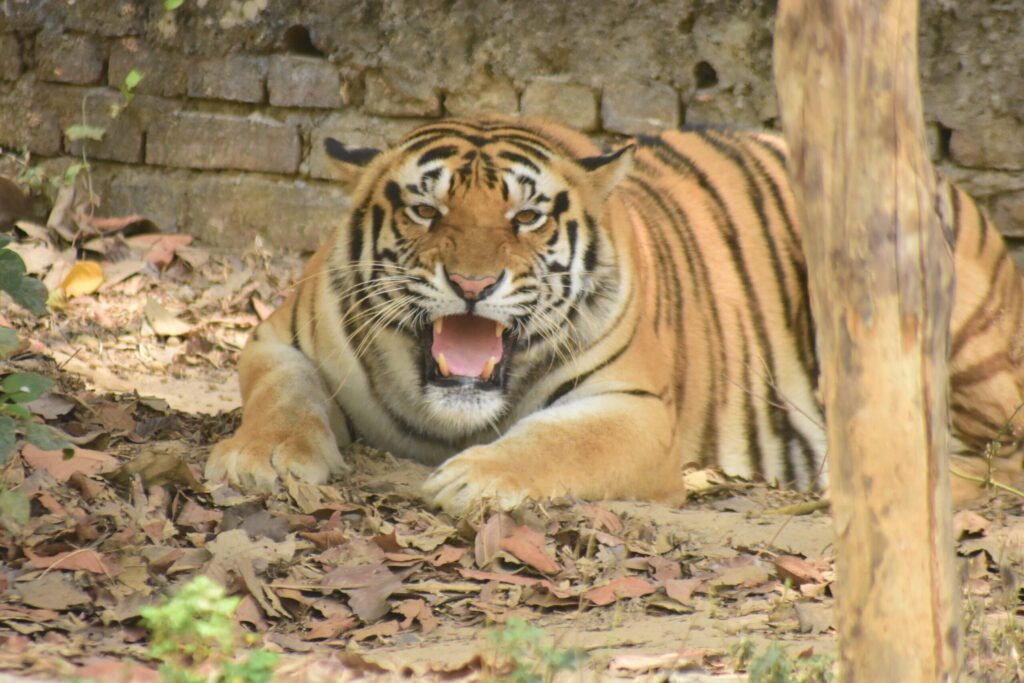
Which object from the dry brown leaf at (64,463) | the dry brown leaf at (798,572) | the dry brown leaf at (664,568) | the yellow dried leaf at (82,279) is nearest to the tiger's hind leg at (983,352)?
the dry brown leaf at (798,572)

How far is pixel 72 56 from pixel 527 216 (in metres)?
2.80

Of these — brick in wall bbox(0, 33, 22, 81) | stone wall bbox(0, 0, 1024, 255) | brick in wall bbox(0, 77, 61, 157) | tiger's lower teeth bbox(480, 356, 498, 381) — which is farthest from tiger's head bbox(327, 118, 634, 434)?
brick in wall bbox(0, 33, 22, 81)

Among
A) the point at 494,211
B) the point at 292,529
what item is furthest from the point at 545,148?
the point at 292,529

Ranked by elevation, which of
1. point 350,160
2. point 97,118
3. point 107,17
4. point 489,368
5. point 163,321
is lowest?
point 163,321

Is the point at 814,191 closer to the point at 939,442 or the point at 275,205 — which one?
the point at 939,442

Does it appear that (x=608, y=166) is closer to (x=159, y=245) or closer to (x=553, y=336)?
(x=553, y=336)

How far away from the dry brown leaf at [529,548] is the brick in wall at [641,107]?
2.49m

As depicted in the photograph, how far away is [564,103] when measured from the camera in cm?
518

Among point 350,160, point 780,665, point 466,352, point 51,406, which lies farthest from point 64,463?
point 780,665

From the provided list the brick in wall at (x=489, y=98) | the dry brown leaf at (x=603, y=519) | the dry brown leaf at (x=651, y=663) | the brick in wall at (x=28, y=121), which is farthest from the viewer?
the brick in wall at (x=28, y=121)

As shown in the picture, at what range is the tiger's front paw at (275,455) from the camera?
3.21 metres

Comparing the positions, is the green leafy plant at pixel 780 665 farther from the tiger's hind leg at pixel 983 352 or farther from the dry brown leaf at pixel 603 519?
the tiger's hind leg at pixel 983 352

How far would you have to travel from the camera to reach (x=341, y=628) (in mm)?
2545

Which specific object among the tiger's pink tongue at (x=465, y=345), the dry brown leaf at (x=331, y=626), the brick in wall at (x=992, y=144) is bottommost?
the dry brown leaf at (x=331, y=626)
